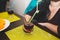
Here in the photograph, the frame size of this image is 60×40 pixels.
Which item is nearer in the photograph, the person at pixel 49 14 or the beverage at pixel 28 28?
the beverage at pixel 28 28

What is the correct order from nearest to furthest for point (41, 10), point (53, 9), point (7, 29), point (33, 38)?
point (33, 38)
point (7, 29)
point (53, 9)
point (41, 10)

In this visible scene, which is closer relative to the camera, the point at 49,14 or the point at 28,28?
the point at 28,28

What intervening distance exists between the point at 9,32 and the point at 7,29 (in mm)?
57

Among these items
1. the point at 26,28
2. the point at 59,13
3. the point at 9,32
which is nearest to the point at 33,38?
the point at 26,28

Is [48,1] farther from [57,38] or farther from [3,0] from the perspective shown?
[3,0]

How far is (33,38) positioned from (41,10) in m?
0.68

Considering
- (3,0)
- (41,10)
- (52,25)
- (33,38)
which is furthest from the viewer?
(3,0)

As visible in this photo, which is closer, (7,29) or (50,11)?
(7,29)

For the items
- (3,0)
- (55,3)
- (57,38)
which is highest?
(55,3)

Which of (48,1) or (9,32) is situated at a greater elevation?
(48,1)

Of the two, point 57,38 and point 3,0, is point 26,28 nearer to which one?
point 57,38

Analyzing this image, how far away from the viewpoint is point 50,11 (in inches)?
52.9

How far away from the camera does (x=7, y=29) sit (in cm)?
93

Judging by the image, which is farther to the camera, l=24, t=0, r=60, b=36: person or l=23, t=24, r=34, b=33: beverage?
l=24, t=0, r=60, b=36: person
